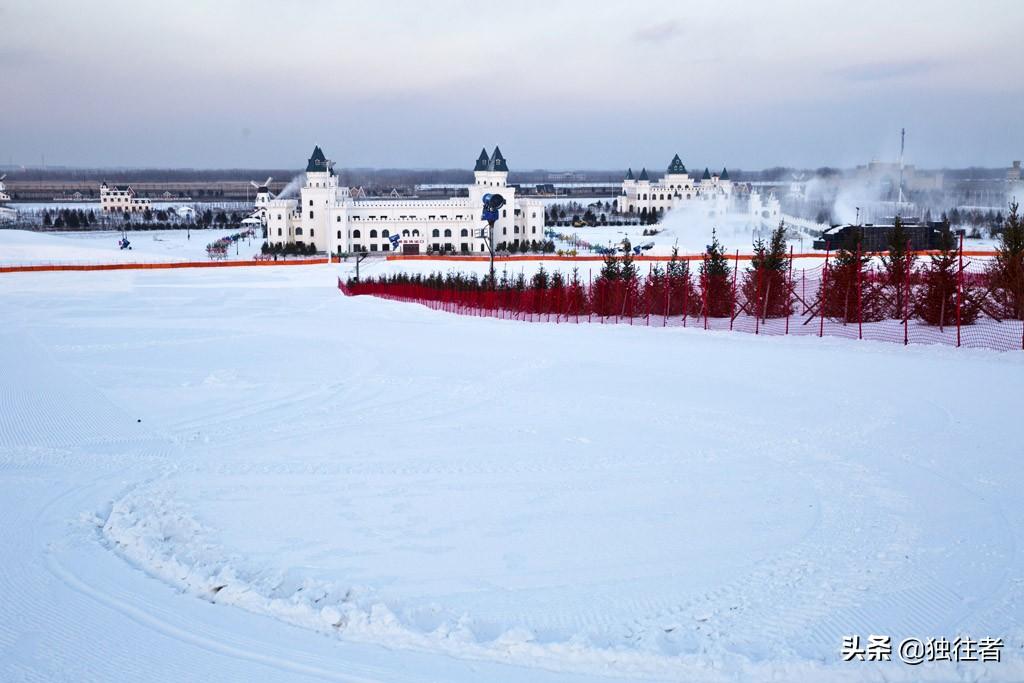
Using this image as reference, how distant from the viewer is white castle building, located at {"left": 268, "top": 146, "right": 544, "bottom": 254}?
271 ft

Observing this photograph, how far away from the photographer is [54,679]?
201 inches

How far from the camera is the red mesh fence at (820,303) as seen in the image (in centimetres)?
1872

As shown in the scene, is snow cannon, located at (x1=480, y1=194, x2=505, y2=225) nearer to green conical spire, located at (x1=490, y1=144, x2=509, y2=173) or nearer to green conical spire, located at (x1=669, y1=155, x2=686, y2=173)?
green conical spire, located at (x1=490, y1=144, x2=509, y2=173)

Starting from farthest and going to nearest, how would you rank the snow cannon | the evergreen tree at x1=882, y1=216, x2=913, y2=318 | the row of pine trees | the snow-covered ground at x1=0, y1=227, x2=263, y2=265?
1. the snow-covered ground at x1=0, y1=227, x2=263, y2=265
2. the snow cannon
3. the evergreen tree at x1=882, y1=216, x2=913, y2=318
4. the row of pine trees

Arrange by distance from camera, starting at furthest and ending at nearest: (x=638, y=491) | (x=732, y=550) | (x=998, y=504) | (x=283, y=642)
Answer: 1. (x=638, y=491)
2. (x=998, y=504)
3. (x=732, y=550)
4. (x=283, y=642)

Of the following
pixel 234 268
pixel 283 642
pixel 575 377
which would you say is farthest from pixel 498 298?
pixel 234 268

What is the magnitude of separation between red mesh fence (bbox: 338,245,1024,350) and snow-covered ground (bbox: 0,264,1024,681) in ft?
12.1

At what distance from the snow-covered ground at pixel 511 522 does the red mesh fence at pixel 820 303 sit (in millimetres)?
3698

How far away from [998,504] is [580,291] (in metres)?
19.9

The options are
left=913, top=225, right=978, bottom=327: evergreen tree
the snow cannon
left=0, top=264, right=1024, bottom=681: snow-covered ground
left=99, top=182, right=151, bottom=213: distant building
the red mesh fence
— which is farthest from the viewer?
left=99, top=182, right=151, bottom=213: distant building

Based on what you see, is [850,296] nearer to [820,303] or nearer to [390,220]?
[820,303]

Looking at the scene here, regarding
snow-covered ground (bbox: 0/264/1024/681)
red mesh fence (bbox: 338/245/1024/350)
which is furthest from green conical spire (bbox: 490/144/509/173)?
snow-covered ground (bbox: 0/264/1024/681)

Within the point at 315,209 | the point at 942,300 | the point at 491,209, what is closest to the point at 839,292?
the point at 942,300

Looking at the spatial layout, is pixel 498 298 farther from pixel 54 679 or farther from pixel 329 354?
pixel 54 679
